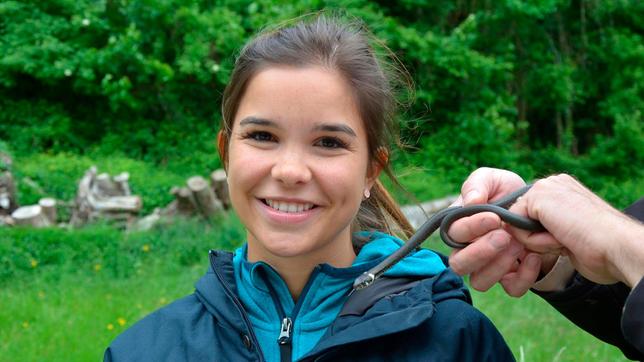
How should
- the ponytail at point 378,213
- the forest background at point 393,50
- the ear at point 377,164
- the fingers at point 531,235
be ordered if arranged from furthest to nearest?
1. the forest background at point 393,50
2. the ponytail at point 378,213
3. the ear at point 377,164
4. the fingers at point 531,235

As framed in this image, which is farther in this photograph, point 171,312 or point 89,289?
point 89,289

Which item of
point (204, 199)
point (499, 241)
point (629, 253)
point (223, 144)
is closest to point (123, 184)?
point (204, 199)

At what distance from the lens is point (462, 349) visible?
1916 mm

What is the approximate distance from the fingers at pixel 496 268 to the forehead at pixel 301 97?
1.53 ft

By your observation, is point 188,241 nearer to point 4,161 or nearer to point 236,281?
point 4,161

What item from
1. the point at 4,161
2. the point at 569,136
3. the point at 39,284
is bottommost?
the point at 569,136

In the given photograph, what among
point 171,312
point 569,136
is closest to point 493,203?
point 171,312

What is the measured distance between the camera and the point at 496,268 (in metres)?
1.97

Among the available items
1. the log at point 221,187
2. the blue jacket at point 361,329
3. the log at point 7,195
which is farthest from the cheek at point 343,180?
the log at point 7,195

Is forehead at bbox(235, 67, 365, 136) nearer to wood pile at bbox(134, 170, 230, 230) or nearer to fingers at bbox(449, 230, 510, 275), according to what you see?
fingers at bbox(449, 230, 510, 275)

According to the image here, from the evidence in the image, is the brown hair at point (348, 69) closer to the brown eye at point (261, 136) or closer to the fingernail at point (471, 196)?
the brown eye at point (261, 136)

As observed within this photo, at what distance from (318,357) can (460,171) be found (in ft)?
43.3

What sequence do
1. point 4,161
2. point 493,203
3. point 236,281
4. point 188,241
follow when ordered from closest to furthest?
point 493,203 < point 236,281 < point 188,241 < point 4,161

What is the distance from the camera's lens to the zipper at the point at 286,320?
1969 mm
